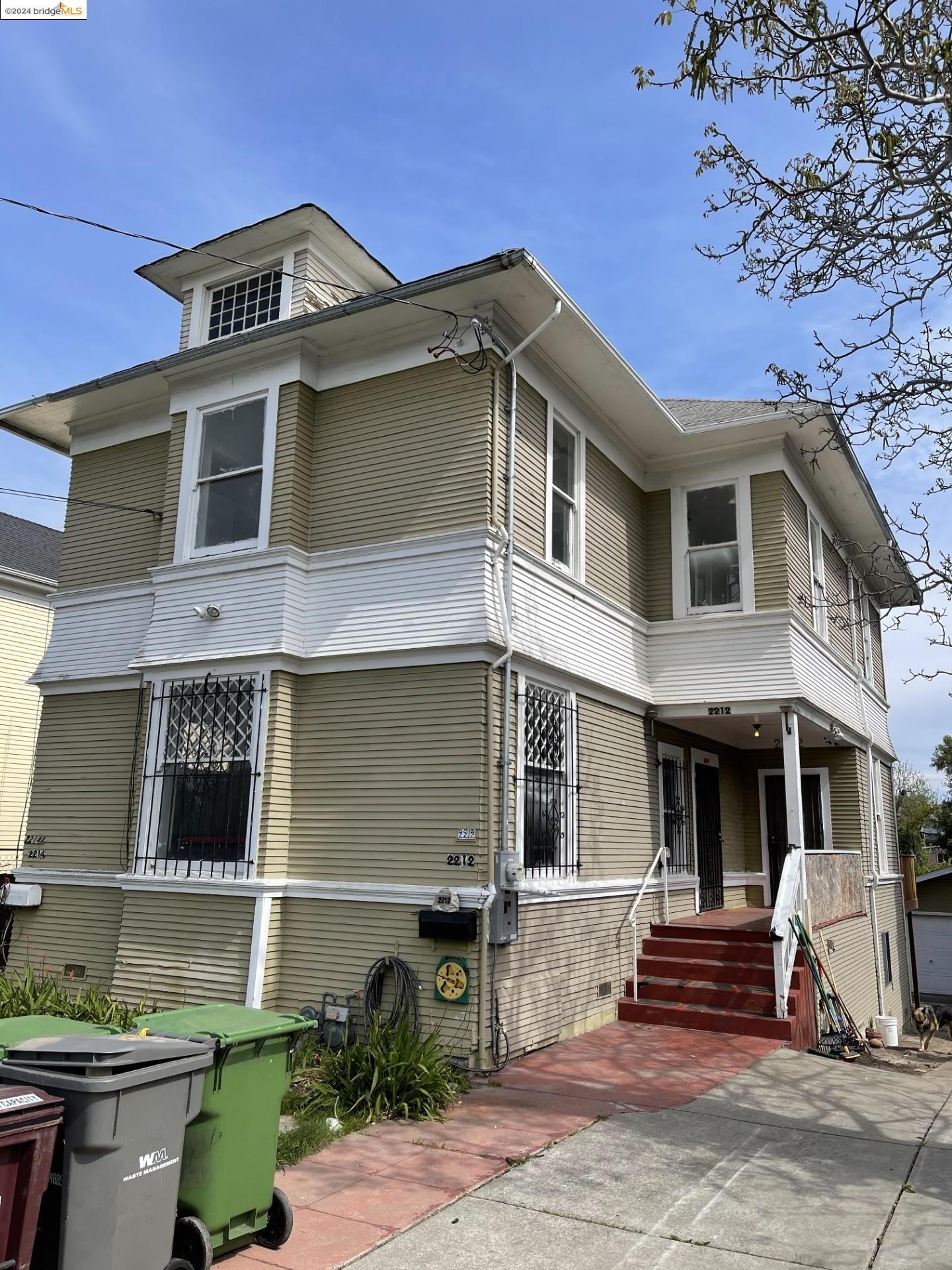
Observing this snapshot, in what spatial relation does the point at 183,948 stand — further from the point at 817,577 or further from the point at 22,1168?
the point at 817,577

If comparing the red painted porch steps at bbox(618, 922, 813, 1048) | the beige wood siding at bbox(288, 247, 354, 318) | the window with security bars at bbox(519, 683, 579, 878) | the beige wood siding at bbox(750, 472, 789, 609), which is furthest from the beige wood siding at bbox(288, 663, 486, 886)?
the beige wood siding at bbox(750, 472, 789, 609)

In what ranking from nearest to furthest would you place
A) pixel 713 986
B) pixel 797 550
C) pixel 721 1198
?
1. pixel 721 1198
2. pixel 713 986
3. pixel 797 550

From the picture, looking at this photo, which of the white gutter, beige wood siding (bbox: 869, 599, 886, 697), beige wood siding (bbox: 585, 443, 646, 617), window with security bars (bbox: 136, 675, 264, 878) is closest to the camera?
the white gutter

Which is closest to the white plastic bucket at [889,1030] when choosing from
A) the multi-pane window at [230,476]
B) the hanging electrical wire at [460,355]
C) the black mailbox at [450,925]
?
the black mailbox at [450,925]

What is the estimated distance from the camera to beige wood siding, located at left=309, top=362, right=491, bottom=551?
A: 337 inches

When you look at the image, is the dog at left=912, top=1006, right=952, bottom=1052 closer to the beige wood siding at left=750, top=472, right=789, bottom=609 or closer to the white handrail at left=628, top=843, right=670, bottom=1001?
the white handrail at left=628, top=843, right=670, bottom=1001

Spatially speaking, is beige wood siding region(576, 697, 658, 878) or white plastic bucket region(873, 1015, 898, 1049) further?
white plastic bucket region(873, 1015, 898, 1049)

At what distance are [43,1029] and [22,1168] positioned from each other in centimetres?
103

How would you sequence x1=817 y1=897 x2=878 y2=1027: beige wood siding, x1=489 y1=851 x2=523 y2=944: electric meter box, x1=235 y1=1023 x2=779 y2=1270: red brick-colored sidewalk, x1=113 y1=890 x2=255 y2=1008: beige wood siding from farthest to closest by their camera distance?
x1=817 y1=897 x2=878 y2=1027: beige wood siding
x1=113 y1=890 x2=255 y2=1008: beige wood siding
x1=489 y1=851 x2=523 y2=944: electric meter box
x1=235 y1=1023 x2=779 y2=1270: red brick-colored sidewalk

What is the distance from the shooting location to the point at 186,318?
1088cm

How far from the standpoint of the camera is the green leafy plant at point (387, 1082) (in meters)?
6.48

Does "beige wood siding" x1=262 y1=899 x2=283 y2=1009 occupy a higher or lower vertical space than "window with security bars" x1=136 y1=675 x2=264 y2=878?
lower

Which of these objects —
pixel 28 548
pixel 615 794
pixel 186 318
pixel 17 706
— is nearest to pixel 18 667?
pixel 17 706

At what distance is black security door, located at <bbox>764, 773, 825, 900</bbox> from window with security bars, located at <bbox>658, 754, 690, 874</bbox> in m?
2.56
